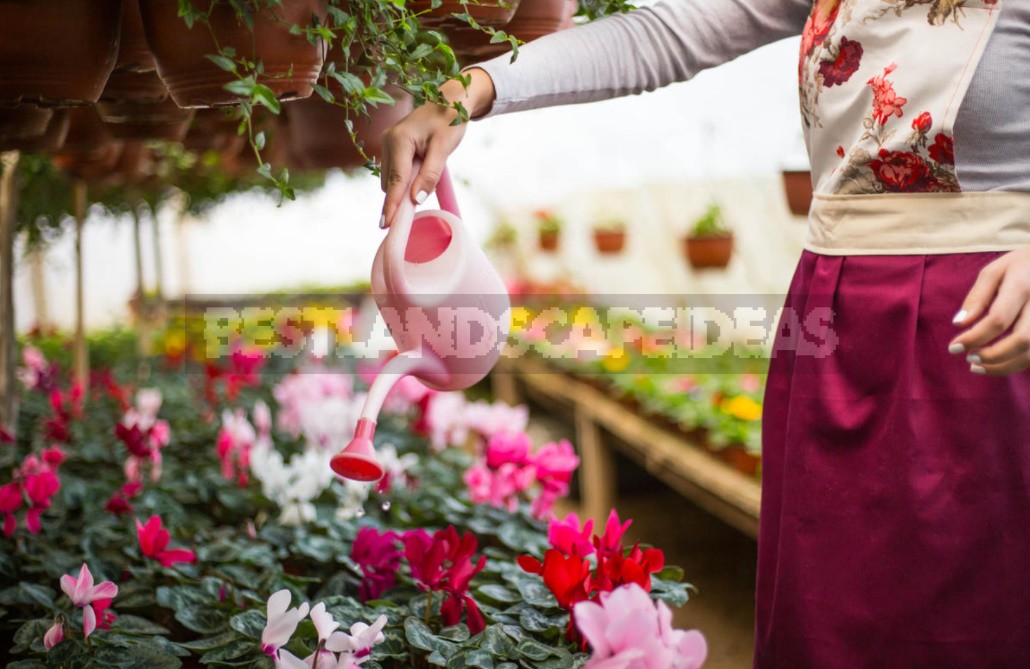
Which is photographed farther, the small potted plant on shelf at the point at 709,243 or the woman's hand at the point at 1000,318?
the small potted plant on shelf at the point at 709,243

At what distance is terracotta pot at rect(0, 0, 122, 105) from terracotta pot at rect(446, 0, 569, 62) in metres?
0.33

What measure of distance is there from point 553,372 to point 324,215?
7.83 feet

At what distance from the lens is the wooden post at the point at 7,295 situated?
1809 mm

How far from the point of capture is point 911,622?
0.81 metres

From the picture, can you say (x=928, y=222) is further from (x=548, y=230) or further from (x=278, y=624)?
(x=548, y=230)

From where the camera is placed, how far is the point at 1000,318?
2.12 ft

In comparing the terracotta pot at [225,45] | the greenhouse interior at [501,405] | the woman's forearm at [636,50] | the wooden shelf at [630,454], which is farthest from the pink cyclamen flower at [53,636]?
the wooden shelf at [630,454]

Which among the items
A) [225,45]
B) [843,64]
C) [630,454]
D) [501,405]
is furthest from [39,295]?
[843,64]

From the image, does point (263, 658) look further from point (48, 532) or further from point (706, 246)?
point (706, 246)

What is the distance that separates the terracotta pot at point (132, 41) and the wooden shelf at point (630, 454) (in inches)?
61.8

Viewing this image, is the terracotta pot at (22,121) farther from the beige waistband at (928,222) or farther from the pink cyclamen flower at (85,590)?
the beige waistband at (928,222)

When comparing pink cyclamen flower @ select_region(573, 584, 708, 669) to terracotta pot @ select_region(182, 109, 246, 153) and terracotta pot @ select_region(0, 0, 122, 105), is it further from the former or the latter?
terracotta pot @ select_region(182, 109, 246, 153)

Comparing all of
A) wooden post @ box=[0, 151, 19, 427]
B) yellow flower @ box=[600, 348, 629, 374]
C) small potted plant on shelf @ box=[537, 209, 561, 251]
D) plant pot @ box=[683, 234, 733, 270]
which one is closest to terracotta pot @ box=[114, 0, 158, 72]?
wooden post @ box=[0, 151, 19, 427]

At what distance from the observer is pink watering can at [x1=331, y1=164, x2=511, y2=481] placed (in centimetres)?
75
